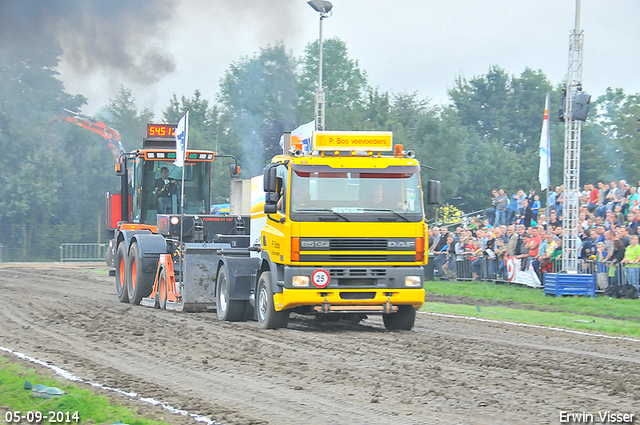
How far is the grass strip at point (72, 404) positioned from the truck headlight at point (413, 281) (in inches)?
235

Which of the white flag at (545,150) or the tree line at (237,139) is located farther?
the tree line at (237,139)

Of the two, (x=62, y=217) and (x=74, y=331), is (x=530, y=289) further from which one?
(x=62, y=217)

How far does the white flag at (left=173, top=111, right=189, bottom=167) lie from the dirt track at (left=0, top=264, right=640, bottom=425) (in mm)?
4306

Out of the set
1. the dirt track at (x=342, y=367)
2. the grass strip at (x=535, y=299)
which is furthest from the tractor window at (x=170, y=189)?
→ the grass strip at (x=535, y=299)

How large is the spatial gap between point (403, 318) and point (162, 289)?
5998 millimetres

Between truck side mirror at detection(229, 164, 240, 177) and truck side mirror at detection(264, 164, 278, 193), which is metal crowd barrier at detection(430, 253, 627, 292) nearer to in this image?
truck side mirror at detection(229, 164, 240, 177)

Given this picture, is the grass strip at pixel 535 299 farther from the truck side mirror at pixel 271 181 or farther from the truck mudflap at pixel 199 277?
the truck side mirror at pixel 271 181

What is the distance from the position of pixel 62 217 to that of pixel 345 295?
42157 mm

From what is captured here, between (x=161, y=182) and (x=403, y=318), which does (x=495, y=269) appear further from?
(x=403, y=318)

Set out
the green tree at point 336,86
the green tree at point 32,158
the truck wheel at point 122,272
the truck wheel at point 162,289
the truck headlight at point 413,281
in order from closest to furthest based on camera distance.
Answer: the truck headlight at point 413,281, the truck wheel at point 162,289, the truck wheel at point 122,272, the green tree at point 336,86, the green tree at point 32,158

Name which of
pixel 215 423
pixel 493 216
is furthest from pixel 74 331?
pixel 493 216

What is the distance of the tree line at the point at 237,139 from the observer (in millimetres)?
41406

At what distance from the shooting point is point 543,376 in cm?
879

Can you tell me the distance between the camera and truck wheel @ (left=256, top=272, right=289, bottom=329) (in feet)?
43.0
